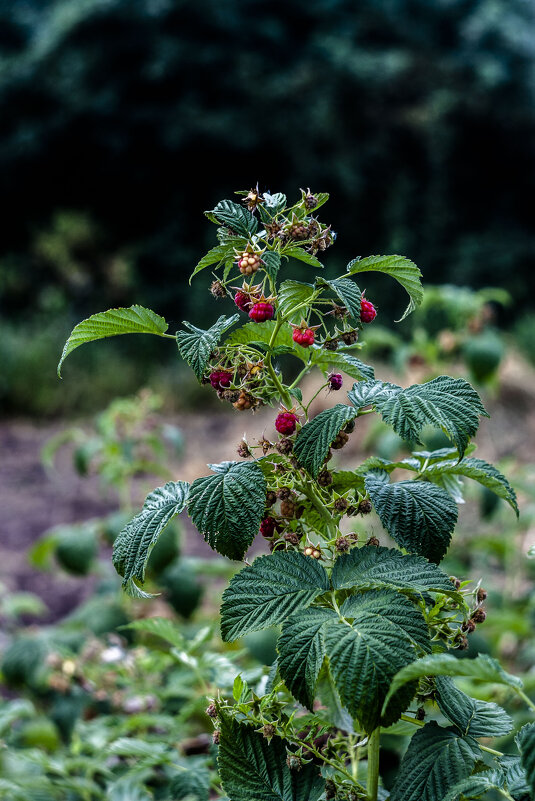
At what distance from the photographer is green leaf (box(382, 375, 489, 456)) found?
0.57 metres

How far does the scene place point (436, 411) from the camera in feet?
1.90

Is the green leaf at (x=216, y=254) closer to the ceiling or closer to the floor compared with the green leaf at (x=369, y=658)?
closer to the ceiling

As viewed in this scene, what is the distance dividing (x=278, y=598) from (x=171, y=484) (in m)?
0.16

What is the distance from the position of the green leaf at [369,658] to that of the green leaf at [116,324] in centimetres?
29

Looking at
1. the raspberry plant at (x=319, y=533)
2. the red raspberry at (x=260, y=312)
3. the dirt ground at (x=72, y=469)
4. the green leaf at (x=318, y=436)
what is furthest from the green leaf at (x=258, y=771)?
the dirt ground at (x=72, y=469)

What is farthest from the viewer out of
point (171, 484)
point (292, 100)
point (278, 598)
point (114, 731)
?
point (292, 100)

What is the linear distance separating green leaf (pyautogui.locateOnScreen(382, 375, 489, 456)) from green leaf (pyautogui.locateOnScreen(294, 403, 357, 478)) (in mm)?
34

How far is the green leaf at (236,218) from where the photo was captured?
0.61 meters

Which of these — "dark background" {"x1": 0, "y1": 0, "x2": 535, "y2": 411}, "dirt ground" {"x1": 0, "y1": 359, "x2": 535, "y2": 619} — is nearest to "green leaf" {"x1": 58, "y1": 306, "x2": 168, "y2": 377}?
"dirt ground" {"x1": 0, "y1": 359, "x2": 535, "y2": 619}

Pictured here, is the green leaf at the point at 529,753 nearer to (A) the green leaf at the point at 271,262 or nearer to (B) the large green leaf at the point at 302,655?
(B) the large green leaf at the point at 302,655

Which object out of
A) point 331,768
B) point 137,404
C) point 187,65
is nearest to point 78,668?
point 137,404

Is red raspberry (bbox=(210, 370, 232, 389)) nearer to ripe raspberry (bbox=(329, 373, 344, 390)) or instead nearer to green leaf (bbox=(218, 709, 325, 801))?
ripe raspberry (bbox=(329, 373, 344, 390))

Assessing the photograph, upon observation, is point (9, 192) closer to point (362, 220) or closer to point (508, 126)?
point (362, 220)

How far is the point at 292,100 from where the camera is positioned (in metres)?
7.11
